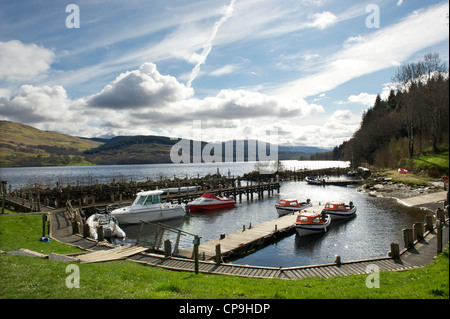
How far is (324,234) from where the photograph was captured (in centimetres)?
2673

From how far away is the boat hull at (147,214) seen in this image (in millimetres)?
30734

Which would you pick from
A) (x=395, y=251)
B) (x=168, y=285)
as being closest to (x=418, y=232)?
(x=395, y=251)

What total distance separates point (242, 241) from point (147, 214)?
49.0 feet

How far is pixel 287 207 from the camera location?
3609 cm

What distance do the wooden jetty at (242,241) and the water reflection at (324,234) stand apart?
767 millimetres

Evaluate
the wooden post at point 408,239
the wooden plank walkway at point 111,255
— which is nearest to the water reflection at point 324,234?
the wooden post at point 408,239

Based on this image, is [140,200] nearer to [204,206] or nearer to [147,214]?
[147,214]

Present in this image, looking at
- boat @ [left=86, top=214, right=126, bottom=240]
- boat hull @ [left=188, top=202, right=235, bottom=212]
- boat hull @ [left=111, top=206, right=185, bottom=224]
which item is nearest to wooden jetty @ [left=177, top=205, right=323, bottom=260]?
boat @ [left=86, top=214, right=126, bottom=240]

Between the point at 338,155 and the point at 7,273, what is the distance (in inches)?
8285

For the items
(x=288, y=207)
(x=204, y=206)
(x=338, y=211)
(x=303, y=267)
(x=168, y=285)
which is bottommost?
(x=204, y=206)

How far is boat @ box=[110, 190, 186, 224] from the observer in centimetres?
3086

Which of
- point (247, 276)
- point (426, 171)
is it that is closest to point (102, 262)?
point (247, 276)

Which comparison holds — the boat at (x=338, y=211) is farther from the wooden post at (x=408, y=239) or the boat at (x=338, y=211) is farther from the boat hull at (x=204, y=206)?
the boat hull at (x=204, y=206)

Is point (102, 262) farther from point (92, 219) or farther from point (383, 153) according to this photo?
point (383, 153)
